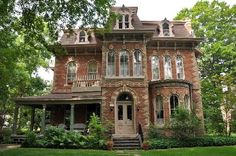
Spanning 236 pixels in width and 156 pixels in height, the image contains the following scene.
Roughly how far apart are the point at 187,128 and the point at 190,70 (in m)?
6.95

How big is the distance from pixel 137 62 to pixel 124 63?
105 centimetres

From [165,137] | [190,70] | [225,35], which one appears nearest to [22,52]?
[165,137]

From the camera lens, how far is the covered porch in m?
20.6

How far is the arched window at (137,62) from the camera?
20.6 meters

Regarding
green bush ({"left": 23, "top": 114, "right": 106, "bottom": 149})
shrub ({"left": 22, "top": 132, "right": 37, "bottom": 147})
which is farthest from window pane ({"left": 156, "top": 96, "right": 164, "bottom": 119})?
shrub ({"left": 22, "top": 132, "right": 37, "bottom": 147})

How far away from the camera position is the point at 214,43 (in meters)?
29.6

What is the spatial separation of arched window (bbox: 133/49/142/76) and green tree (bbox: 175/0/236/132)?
1108 cm

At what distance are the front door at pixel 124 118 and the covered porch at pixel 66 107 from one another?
176 centimetres

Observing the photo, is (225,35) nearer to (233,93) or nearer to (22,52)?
(233,93)

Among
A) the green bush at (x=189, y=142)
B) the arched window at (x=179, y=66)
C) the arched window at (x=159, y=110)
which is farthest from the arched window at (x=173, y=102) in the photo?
the arched window at (x=179, y=66)

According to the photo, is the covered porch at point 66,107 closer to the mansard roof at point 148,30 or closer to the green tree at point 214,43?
the mansard roof at point 148,30

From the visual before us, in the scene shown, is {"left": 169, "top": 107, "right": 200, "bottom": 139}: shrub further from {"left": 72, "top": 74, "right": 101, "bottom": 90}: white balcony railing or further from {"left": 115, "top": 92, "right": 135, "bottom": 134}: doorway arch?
{"left": 72, "top": 74, "right": 101, "bottom": 90}: white balcony railing

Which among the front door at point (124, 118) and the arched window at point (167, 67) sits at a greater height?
the arched window at point (167, 67)

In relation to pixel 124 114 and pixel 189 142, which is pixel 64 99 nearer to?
pixel 124 114
